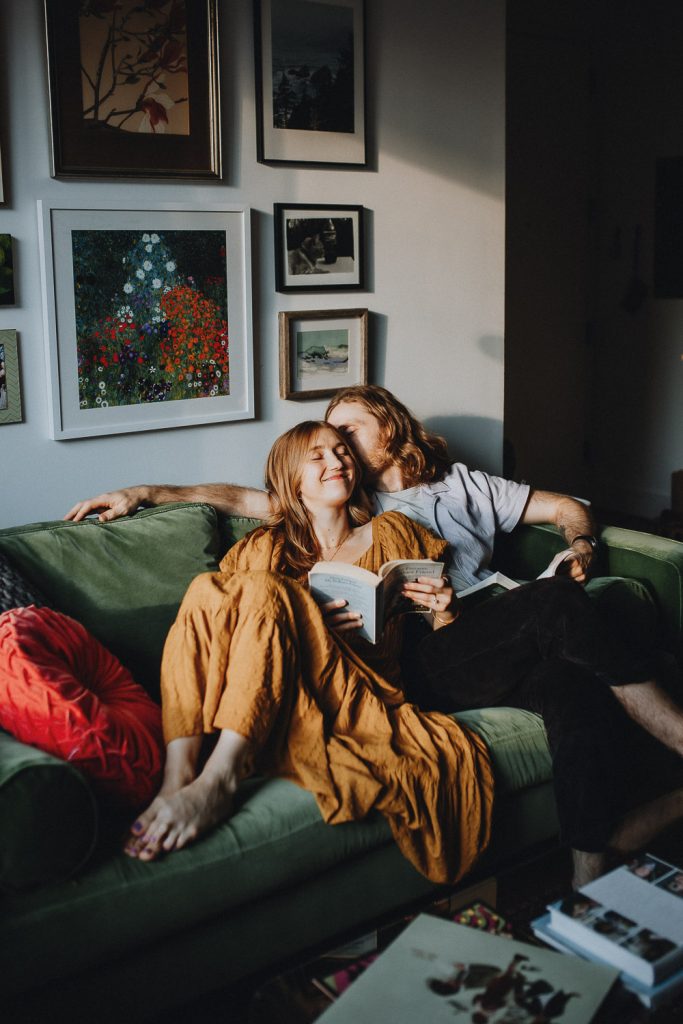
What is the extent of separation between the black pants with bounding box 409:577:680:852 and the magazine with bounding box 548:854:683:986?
0.33 meters

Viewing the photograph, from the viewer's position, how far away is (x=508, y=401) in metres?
5.09

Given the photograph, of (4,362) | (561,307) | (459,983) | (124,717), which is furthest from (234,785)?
(561,307)

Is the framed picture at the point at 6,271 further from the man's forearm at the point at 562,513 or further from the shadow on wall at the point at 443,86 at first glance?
the man's forearm at the point at 562,513

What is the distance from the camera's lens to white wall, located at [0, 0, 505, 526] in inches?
93.0

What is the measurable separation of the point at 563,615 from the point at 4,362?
1436 millimetres

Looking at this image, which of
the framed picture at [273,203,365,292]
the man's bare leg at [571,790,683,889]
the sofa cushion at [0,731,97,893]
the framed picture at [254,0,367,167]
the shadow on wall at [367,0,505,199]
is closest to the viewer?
the sofa cushion at [0,731,97,893]

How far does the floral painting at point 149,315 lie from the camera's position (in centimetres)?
246

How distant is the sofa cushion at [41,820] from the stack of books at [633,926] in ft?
2.28

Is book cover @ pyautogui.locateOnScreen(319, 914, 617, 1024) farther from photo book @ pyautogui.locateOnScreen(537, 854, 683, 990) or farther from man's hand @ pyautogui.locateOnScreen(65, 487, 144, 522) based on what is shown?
man's hand @ pyautogui.locateOnScreen(65, 487, 144, 522)

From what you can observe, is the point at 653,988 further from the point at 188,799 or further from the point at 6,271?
the point at 6,271

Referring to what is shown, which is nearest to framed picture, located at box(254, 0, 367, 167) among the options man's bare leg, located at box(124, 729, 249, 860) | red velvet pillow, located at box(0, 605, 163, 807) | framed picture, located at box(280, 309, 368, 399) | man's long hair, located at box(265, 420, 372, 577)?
framed picture, located at box(280, 309, 368, 399)

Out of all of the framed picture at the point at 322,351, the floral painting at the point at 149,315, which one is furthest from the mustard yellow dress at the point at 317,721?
the framed picture at the point at 322,351

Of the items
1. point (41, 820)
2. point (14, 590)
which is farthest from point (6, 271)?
point (41, 820)

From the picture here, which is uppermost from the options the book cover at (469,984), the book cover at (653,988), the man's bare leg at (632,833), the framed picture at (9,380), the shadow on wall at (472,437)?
the framed picture at (9,380)
